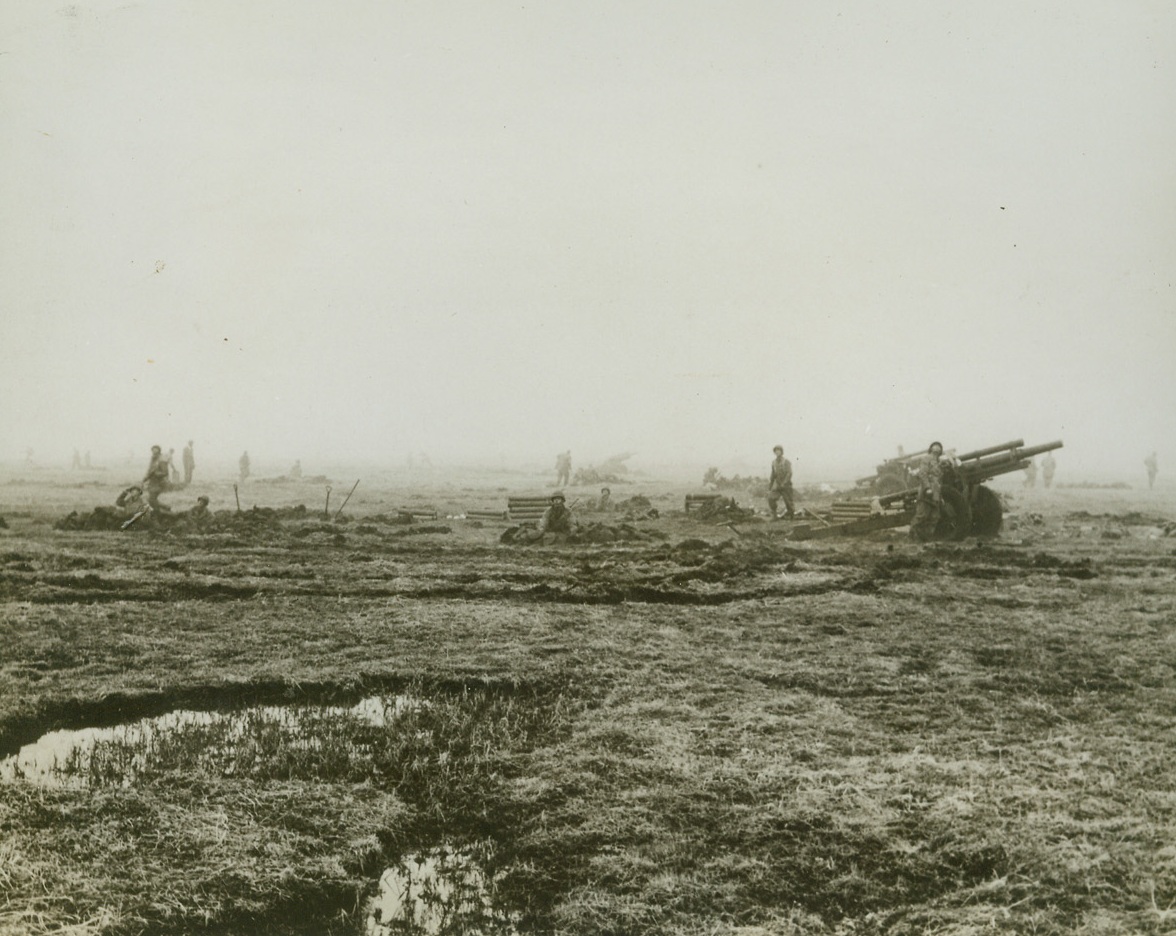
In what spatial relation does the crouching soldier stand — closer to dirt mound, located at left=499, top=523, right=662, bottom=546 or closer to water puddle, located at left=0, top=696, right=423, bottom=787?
→ dirt mound, located at left=499, top=523, right=662, bottom=546

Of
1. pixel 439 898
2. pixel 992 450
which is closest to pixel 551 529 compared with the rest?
pixel 992 450

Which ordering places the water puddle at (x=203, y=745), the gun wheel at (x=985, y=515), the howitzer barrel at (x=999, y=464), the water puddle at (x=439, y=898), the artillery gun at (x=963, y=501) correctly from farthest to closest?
the gun wheel at (x=985, y=515) < the artillery gun at (x=963, y=501) < the howitzer barrel at (x=999, y=464) < the water puddle at (x=203, y=745) < the water puddle at (x=439, y=898)

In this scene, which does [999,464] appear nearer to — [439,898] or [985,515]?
[985,515]

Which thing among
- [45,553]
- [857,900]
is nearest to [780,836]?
[857,900]

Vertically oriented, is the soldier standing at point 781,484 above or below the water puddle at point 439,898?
above

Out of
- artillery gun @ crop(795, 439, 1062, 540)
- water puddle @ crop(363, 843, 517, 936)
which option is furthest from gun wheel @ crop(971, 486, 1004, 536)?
water puddle @ crop(363, 843, 517, 936)

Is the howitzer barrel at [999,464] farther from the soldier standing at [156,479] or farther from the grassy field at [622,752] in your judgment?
the soldier standing at [156,479]

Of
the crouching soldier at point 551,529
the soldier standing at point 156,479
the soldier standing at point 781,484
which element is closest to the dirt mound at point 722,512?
the soldier standing at point 781,484
